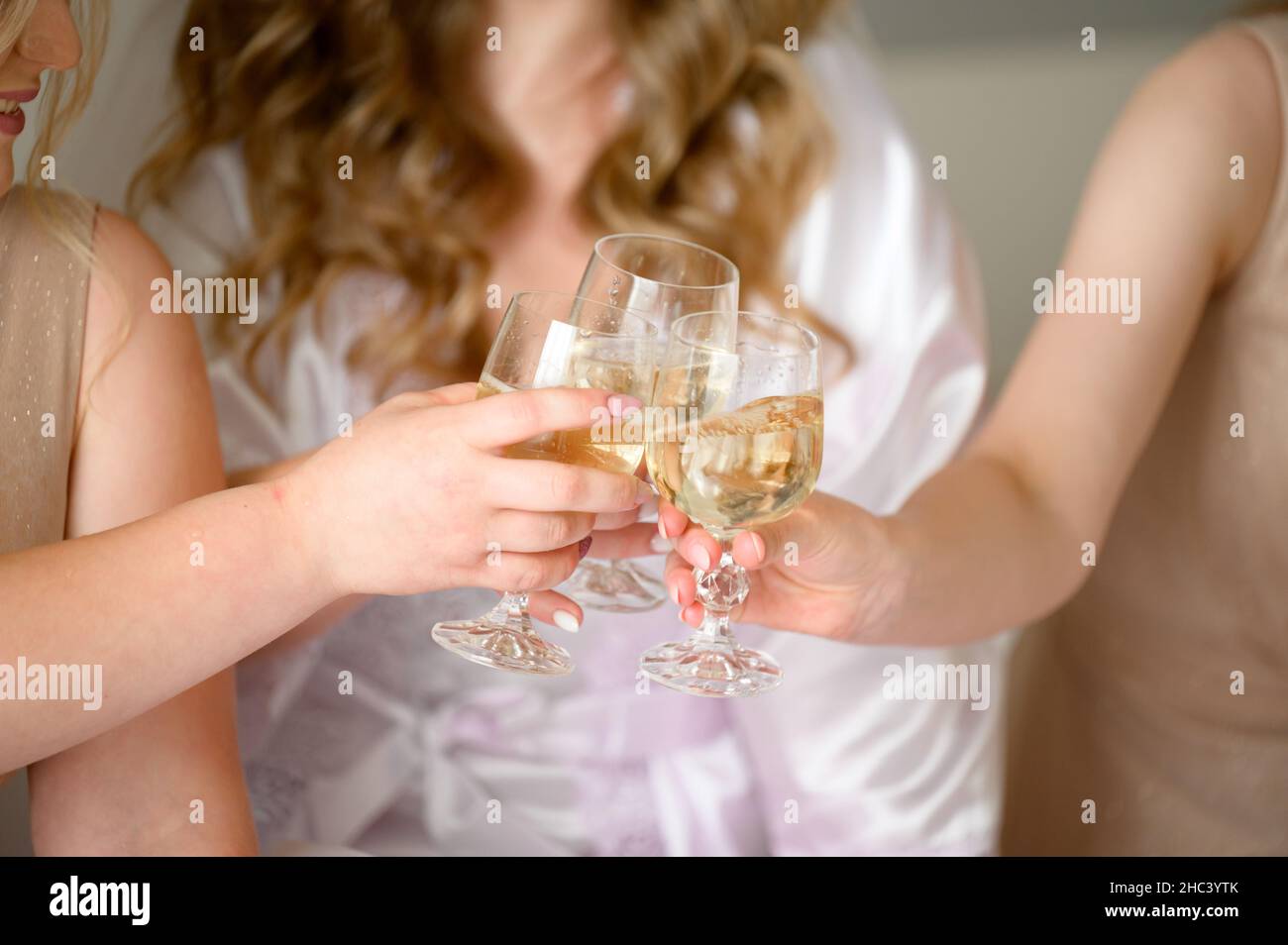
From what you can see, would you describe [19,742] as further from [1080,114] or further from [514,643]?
[1080,114]

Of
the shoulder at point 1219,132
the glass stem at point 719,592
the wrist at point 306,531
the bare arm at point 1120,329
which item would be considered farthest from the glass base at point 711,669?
the shoulder at point 1219,132

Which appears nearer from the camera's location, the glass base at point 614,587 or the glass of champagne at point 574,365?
the glass of champagne at point 574,365

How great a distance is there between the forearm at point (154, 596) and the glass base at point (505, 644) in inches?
3.9

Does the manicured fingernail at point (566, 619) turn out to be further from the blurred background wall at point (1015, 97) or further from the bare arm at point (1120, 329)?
the blurred background wall at point (1015, 97)

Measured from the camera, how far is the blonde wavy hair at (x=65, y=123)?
111cm

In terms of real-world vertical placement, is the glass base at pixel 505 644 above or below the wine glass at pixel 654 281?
below

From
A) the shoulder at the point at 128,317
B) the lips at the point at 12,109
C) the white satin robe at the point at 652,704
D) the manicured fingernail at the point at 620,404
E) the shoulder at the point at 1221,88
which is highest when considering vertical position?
the shoulder at the point at 1221,88

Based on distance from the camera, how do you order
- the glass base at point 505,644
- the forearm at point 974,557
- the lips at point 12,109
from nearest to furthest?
the glass base at point 505,644 < the lips at point 12,109 < the forearm at point 974,557

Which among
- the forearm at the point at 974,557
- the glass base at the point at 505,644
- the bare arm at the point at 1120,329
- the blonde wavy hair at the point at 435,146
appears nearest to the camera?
the glass base at the point at 505,644

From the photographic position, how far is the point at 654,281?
96 cm

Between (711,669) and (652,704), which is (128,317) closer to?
(711,669)

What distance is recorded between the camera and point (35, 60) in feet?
3.33
